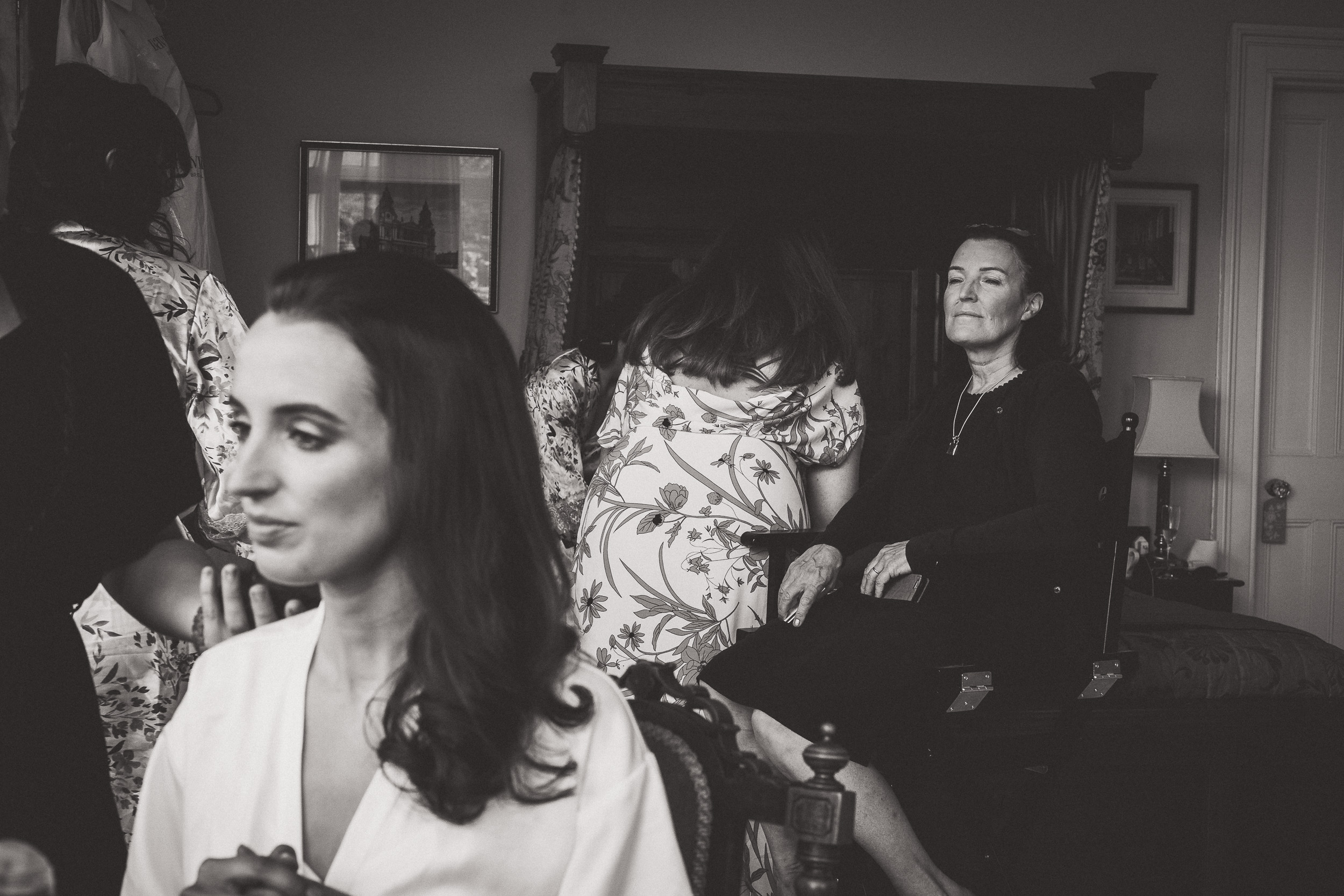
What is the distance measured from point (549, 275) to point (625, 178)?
2.99 feet

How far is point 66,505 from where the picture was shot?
1.20 m

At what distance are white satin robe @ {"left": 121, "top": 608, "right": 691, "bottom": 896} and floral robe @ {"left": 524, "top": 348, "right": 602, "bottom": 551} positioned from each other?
8.00 feet

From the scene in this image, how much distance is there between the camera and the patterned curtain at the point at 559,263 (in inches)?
168

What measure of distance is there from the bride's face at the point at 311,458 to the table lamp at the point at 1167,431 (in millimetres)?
4534

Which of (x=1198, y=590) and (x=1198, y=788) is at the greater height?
(x=1198, y=590)

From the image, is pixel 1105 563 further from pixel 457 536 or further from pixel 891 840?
pixel 457 536

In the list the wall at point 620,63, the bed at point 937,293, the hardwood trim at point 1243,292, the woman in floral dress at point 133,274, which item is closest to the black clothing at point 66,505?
the woman in floral dress at point 133,274

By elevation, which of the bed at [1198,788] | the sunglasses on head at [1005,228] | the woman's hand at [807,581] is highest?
the sunglasses on head at [1005,228]

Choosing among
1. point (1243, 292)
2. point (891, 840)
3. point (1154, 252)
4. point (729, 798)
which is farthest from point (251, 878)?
point (1243, 292)

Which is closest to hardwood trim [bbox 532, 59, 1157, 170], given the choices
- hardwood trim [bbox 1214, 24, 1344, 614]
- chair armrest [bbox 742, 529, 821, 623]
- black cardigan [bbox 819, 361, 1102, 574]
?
hardwood trim [bbox 1214, 24, 1344, 614]

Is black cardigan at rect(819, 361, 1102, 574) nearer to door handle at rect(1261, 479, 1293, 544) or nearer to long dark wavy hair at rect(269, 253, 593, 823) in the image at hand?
long dark wavy hair at rect(269, 253, 593, 823)

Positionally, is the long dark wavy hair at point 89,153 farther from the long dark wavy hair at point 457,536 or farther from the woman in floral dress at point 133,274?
the long dark wavy hair at point 457,536

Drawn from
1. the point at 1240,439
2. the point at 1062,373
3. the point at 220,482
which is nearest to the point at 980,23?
the point at 1240,439

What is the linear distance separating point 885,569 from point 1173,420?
3.02 meters
